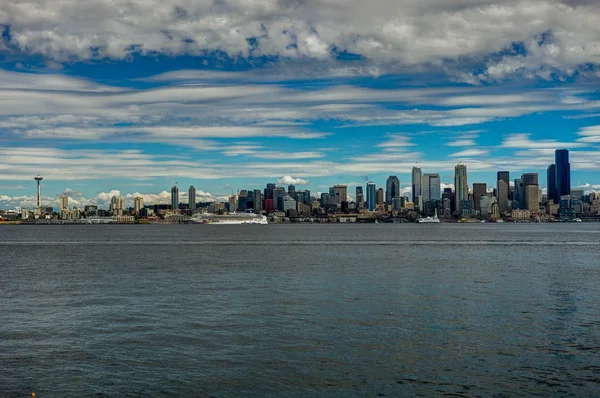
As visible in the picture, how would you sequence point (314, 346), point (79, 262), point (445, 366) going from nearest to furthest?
point (445, 366) < point (314, 346) < point (79, 262)

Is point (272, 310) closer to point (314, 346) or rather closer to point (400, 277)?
point (314, 346)

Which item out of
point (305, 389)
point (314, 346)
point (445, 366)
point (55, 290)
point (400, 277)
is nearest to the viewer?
point (305, 389)

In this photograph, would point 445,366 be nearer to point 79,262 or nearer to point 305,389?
point 305,389

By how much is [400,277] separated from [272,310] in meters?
25.6

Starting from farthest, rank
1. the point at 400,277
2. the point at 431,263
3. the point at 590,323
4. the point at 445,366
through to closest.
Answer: the point at 431,263
the point at 400,277
the point at 590,323
the point at 445,366

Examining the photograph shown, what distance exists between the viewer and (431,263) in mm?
86812

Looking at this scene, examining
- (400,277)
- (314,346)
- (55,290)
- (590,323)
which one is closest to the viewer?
(314,346)

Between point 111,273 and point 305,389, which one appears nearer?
point 305,389

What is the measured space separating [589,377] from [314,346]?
525 inches

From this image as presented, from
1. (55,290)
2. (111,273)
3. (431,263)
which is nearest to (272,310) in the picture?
(55,290)

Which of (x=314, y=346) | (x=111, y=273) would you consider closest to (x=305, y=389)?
(x=314, y=346)

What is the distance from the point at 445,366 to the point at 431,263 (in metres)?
59.8

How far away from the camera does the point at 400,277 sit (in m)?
65.7

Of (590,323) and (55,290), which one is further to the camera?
(55,290)
